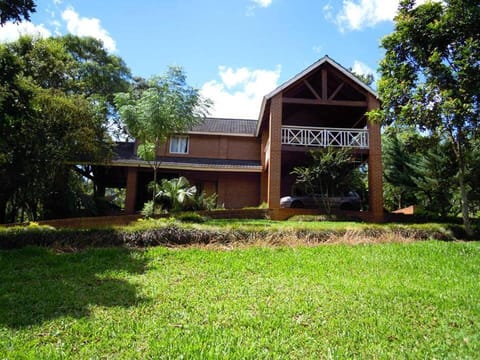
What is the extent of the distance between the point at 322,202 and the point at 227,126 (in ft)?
28.8

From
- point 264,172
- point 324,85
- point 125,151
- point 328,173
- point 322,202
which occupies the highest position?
point 324,85

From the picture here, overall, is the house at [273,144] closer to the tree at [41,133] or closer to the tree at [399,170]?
the tree at [399,170]

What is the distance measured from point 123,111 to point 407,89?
33.6 ft

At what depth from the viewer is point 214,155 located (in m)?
18.8

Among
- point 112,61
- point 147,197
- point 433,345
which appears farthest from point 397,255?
point 112,61

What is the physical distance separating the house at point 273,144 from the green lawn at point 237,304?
7.60 meters

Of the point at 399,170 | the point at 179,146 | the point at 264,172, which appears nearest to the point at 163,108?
the point at 179,146

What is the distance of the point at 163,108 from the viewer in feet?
38.8

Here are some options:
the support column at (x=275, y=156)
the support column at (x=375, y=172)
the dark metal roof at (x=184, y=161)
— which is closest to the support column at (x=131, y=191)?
the dark metal roof at (x=184, y=161)

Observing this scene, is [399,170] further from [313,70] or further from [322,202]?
[313,70]

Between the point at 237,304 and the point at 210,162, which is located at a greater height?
the point at 210,162

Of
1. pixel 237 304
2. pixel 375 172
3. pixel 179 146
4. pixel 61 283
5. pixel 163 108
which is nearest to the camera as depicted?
pixel 237 304

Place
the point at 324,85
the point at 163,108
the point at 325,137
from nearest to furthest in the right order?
the point at 163,108 < the point at 324,85 < the point at 325,137

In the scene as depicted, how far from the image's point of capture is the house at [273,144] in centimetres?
1412
